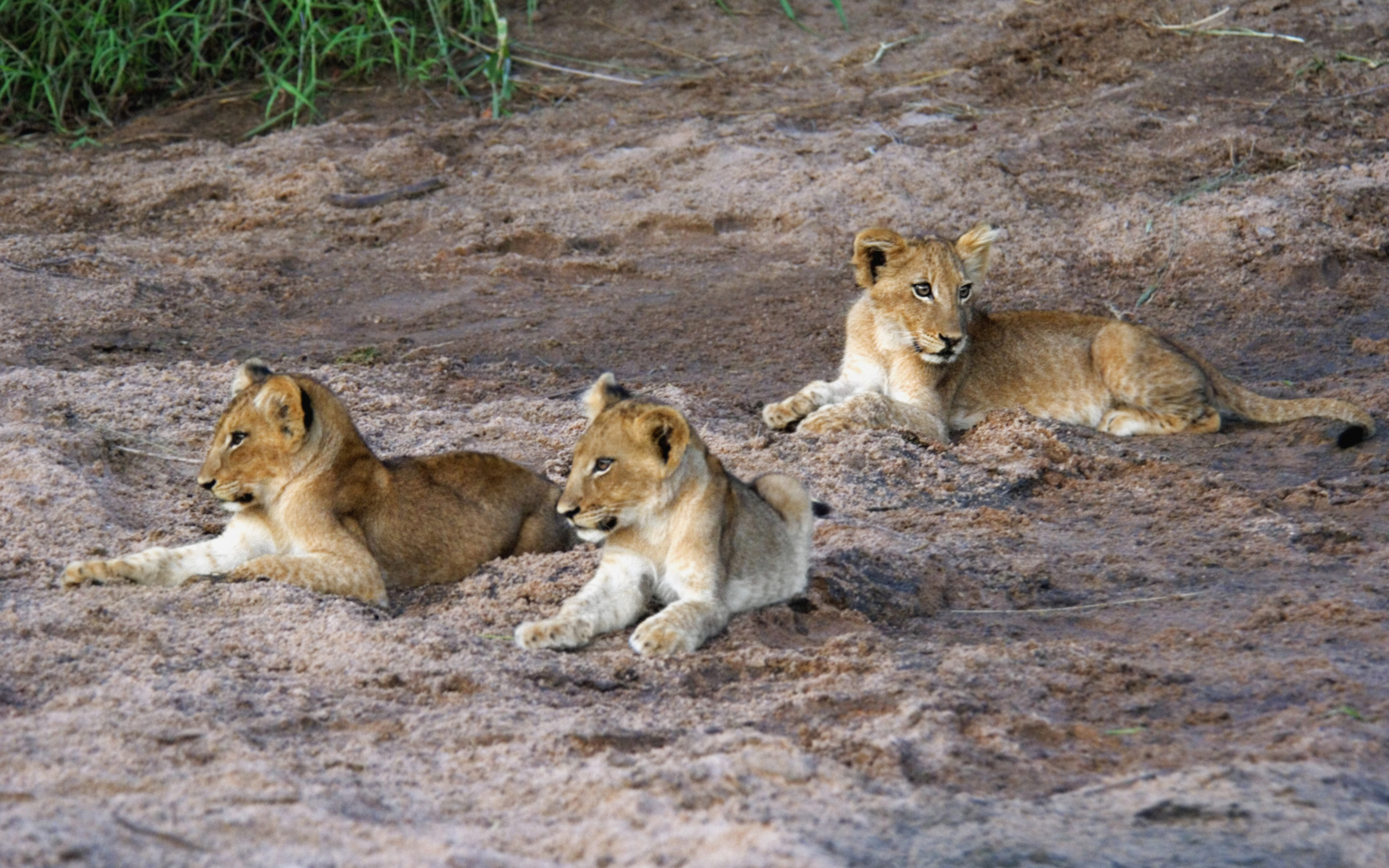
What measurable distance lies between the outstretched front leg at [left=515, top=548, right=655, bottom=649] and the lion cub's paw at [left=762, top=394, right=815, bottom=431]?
2499 millimetres

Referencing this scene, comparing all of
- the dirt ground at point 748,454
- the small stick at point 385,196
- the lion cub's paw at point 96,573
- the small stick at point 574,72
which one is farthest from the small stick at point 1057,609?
the small stick at point 574,72

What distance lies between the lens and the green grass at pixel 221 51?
11531 millimetres

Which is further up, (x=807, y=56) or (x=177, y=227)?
(x=807, y=56)

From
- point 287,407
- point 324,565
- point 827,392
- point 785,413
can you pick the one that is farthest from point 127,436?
point 827,392

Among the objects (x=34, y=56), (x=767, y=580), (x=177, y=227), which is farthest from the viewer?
(x=34, y=56)

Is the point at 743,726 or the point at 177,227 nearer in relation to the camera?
the point at 743,726

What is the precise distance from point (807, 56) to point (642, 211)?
9.18ft

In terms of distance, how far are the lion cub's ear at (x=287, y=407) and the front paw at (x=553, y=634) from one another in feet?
3.70

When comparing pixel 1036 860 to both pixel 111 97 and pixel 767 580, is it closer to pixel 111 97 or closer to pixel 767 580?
pixel 767 580

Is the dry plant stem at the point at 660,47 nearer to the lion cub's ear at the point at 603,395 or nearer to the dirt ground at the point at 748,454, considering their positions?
the dirt ground at the point at 748,454

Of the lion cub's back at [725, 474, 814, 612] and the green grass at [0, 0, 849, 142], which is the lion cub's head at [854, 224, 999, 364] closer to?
the lion cub's back at [725, 474, 814, 612]

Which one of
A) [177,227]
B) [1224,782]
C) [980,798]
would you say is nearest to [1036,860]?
[980,798]

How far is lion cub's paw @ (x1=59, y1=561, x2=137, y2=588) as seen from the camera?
4.98 metres

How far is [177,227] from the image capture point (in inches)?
399
